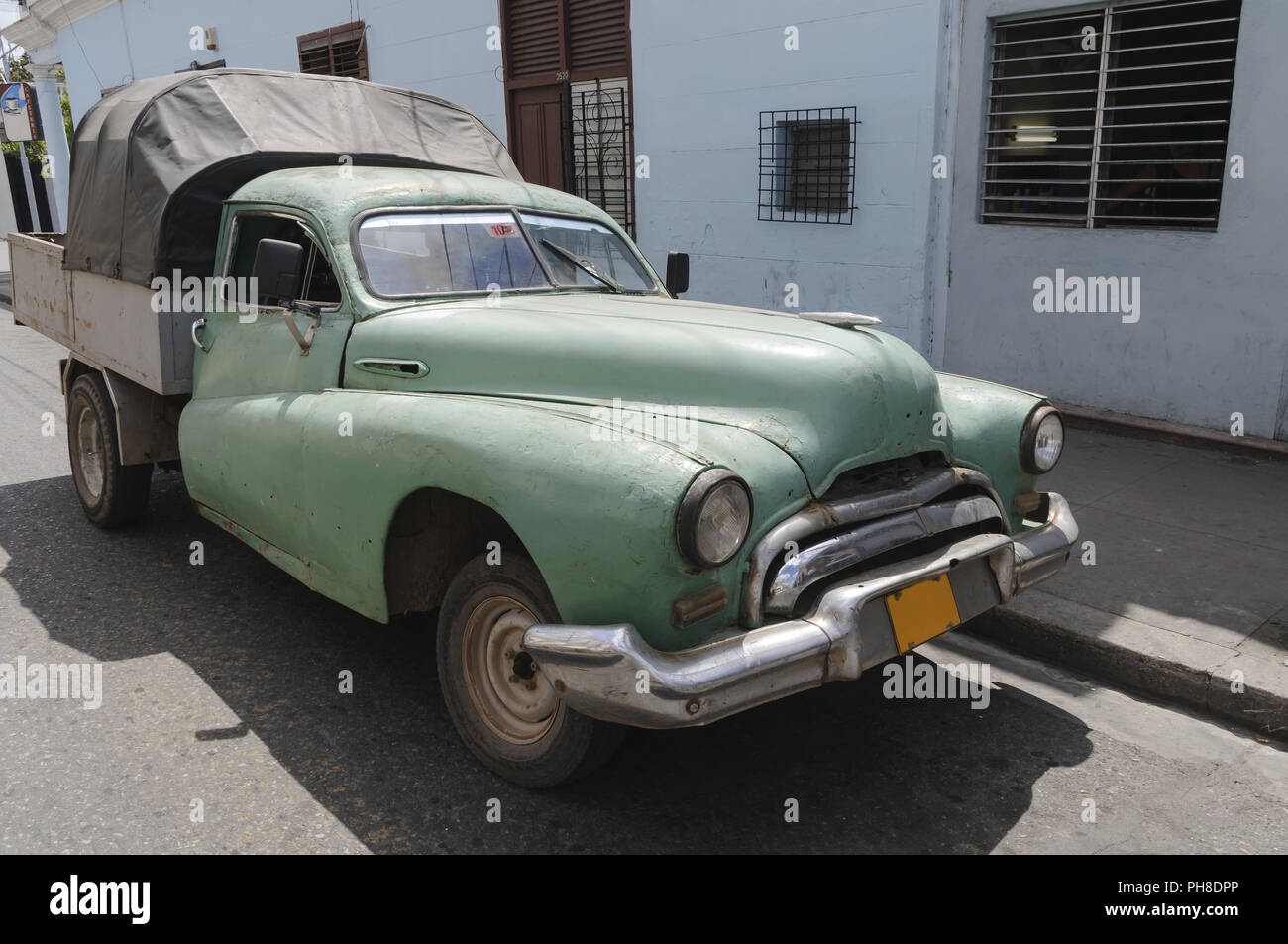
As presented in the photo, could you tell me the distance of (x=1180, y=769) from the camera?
3.44m

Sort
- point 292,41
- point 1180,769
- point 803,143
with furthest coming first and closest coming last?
point 292,41
point 803,143
point 1180,769

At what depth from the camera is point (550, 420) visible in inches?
121

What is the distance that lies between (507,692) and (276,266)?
1848mm

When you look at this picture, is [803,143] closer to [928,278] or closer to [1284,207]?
[928,278]

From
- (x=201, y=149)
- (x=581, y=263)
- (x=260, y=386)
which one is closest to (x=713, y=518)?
(x=581, y=263)

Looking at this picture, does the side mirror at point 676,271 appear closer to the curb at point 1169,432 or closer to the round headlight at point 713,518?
the round headlight at point 713,518

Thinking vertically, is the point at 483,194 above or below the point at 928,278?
above

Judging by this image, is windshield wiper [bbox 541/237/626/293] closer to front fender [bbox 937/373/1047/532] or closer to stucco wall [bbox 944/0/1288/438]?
front fender [bbox 937/373/1047/532]

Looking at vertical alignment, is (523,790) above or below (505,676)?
below

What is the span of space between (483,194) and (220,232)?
1271mm

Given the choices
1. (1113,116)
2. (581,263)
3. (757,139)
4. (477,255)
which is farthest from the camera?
(757,139)

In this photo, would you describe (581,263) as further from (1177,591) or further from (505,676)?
(1177,591)
